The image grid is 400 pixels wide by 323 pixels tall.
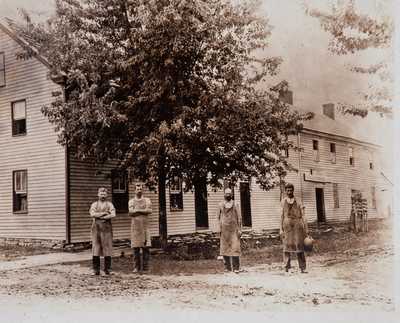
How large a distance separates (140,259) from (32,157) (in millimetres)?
5701

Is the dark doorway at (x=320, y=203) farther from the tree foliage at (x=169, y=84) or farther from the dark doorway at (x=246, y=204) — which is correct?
the dark doorway at (x=246, y=204)

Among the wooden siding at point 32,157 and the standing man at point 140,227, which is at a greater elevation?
the wooden siding at point 32,157

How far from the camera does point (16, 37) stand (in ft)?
44.4

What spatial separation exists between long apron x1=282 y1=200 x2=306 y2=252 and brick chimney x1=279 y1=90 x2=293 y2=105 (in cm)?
287

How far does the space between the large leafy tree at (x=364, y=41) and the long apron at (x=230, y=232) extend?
109 inches

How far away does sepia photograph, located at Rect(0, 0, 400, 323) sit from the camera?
27.0 ft

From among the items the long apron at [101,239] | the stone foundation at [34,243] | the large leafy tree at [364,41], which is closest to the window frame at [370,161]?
the large leafy tree at [364,41]

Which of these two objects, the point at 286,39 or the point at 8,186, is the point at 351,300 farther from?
the point at 8,186

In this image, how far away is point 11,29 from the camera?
42.2ft

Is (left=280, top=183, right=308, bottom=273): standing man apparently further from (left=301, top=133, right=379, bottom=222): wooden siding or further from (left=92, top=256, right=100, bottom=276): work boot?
(left=92, top=256, right=100, bottom=276): work boot

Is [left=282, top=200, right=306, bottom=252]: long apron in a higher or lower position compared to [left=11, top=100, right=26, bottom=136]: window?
lower

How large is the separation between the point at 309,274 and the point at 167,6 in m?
5.63

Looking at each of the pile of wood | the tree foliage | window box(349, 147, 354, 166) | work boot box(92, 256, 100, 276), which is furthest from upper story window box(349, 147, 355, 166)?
work boot box(92, 256, 100, 276)

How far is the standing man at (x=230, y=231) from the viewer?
9828mm
